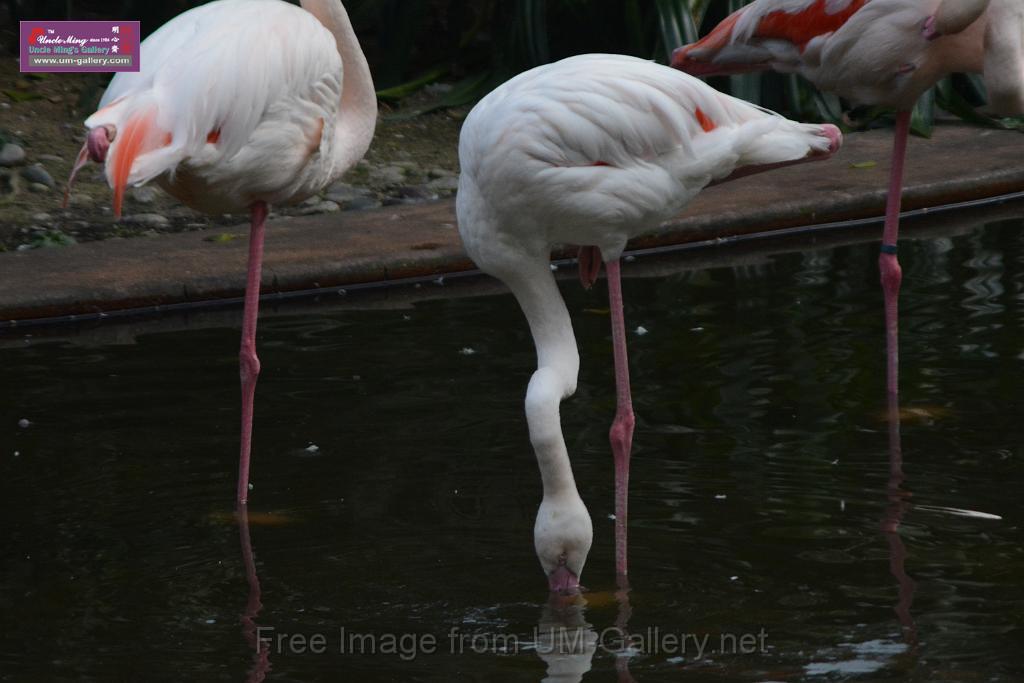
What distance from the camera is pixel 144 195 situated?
7.80 meters

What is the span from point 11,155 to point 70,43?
138 centimetres

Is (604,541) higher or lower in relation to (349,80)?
lower

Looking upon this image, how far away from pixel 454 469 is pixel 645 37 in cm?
539

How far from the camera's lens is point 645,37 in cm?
933

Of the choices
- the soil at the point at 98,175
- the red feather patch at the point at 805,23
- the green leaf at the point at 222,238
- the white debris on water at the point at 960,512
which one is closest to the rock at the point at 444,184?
the soil at the point at 98,175

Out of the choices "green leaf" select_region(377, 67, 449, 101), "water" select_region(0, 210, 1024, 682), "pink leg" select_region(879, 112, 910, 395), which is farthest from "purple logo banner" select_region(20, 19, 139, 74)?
"pink leg" select_region(879, 112, 910, 395)

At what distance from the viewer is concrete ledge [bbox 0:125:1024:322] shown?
6.20m

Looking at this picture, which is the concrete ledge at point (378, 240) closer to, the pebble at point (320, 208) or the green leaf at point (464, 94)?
the pebble at point (320, 208)

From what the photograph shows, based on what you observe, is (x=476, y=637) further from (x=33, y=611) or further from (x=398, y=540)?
(x=33, y=611)

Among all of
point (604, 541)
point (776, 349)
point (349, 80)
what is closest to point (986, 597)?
point (604, 541)

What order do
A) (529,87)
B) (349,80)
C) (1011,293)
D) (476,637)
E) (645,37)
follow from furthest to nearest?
(645,37)
(1011,293)
(349,80)
(529,87)
(476,637)

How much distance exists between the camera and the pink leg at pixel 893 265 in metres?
4.90

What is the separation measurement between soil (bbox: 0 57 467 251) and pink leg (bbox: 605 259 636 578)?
380 cm

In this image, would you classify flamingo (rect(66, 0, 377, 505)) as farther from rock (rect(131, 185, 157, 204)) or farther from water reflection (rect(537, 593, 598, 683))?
rock (rect(131, 185, 157, 204))
